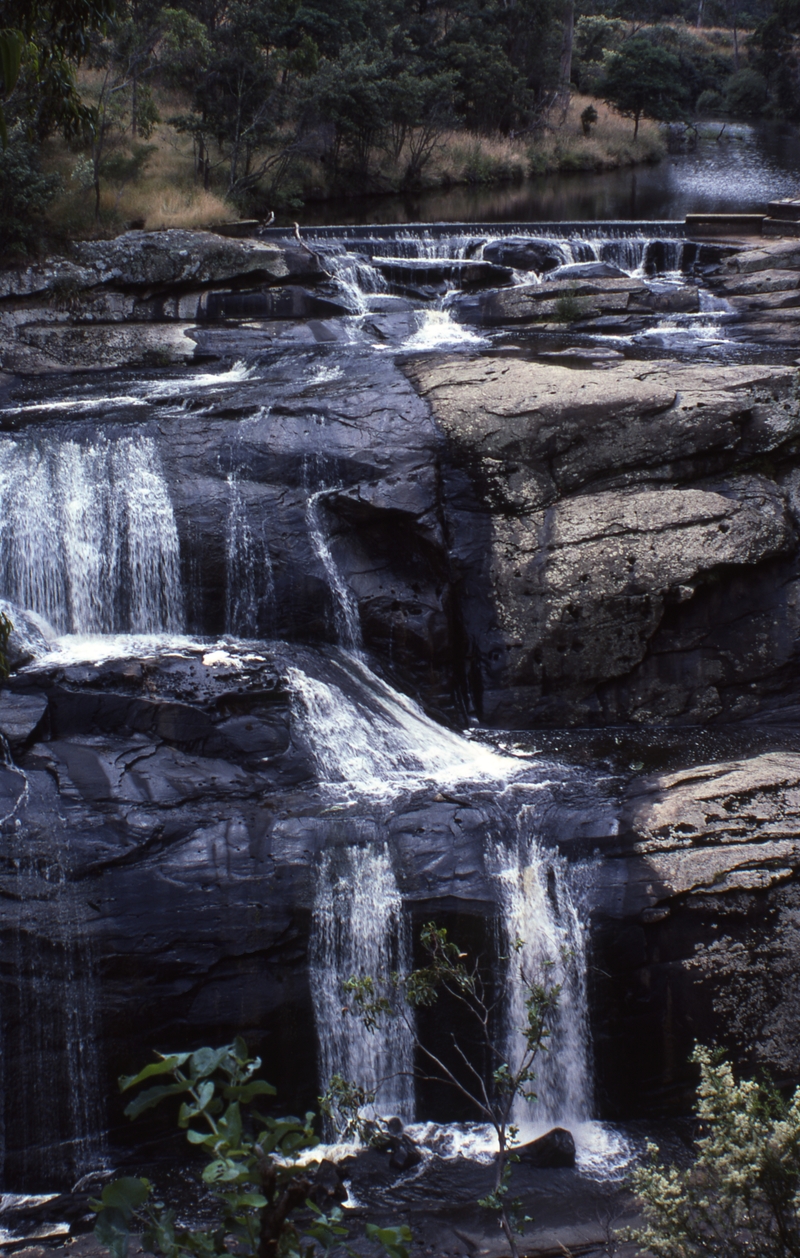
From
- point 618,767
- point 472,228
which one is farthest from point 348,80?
point 618,767

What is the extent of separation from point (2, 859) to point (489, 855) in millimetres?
3380

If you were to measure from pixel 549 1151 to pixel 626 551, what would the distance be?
5012mm

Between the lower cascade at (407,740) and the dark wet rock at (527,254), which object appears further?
the dark wet rock at (527,254)

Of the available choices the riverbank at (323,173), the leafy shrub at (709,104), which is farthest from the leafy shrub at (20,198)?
the leafy shrub at (709,104)

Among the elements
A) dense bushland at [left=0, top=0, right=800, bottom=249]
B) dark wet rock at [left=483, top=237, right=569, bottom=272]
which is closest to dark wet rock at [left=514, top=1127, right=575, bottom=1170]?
dense bushland at [left=0, top=0, right=800, bottom=249]

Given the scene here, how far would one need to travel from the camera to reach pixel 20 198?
578 inches

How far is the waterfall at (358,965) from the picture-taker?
689cm

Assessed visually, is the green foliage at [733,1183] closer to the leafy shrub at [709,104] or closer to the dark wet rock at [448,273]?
the dark wet rock at [448,273]

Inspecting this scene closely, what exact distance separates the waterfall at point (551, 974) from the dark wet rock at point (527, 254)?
42.0 feet

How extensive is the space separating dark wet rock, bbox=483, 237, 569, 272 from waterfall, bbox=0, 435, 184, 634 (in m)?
9.96

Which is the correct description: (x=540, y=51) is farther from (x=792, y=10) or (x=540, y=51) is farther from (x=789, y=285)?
(x=789, y=285)

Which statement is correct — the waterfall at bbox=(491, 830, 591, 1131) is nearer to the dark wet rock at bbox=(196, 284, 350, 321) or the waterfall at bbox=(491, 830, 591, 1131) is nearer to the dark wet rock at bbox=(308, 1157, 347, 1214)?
the dark wet rock at bbox=(308, 1157, 347, 1214)

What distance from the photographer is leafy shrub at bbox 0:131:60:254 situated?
48.1ft

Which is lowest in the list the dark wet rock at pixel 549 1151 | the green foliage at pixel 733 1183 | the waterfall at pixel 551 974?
the dark wet rock at pixel 549 1151
